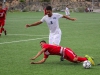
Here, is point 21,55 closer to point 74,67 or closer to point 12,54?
point 12,54

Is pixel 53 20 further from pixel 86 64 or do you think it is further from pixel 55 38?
pixel 86 64

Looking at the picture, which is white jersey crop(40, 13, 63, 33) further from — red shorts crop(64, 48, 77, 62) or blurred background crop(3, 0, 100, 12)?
blurred background crop(3, 0, 100, 12)

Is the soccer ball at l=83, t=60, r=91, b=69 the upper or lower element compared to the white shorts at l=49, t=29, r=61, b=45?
lower

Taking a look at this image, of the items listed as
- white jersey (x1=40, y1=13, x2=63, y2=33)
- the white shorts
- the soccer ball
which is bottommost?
the soccer ball

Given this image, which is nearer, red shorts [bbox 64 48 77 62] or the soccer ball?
the soccer ball

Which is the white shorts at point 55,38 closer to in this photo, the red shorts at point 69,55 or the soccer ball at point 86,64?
the red shorts at point 69,55

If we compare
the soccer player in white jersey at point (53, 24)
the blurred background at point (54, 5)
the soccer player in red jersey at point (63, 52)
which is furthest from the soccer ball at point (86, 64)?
the blurred background at point (54, 5)

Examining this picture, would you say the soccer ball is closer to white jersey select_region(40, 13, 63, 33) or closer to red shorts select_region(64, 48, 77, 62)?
red shorts select_region(64, 48, 77, 62)

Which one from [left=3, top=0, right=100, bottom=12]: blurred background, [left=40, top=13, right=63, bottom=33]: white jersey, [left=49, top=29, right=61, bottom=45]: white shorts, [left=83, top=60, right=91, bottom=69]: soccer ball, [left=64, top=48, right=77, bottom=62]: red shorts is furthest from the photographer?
[left=3, top=0, right=100, bottom=12]: blurred background

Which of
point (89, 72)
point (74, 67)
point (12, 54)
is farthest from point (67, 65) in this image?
point (12, 54)

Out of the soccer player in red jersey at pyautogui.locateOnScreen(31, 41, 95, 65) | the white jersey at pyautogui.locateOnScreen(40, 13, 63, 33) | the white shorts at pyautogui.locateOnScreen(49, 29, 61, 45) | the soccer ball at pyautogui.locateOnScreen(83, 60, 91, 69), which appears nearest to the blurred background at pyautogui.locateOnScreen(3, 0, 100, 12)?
the white shorts at pyautogui.locateOnScreen(49, 29, 61, 45)

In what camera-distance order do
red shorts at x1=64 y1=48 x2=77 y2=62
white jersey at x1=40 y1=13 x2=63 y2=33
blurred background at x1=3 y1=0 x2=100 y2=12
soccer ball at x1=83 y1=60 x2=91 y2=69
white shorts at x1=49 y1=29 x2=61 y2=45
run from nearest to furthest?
soccer ball at x1=83 y1=60 x2=91 y2=69
red shorts at x1=64 y1=48 x2=77 y2=62
white jersey at x1=40 y1=13 x2=63 y2=33
white shorts at x1=49 y1=29 x2=61 y2=45
blurred background at x1=3 y1=0 x2=100 y2=12

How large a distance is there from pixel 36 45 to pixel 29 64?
19.2ft

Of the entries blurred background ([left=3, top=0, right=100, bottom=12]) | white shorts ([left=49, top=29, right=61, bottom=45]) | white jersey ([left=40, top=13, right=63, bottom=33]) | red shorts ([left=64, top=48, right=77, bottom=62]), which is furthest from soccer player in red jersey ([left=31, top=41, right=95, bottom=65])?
blurred background ([left=3, top=0, right=100, bottom=12])
